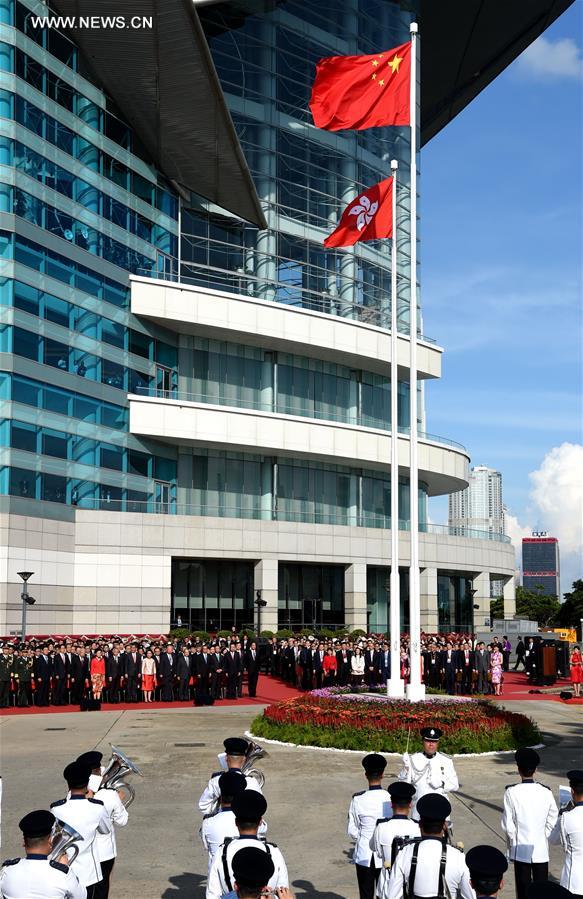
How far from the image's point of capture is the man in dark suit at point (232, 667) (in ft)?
112

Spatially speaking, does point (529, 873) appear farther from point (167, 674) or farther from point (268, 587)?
point (268, 587)

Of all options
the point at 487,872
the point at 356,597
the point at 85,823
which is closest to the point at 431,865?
the point at 487,872

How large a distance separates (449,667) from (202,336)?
29.5m

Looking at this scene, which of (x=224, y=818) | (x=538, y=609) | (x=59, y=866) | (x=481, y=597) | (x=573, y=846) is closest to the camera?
(x=59, y=866)

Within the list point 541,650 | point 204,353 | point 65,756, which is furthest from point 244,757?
point 204,353

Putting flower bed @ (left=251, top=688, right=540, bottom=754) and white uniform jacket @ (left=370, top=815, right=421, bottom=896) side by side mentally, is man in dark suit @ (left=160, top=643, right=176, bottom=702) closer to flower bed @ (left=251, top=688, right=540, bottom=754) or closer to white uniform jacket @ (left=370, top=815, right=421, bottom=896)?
flower bed @ (left=251, top=688, right=540, bottom=754)

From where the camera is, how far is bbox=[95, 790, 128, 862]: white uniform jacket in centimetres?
983

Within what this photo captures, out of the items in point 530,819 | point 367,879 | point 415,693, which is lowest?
point 367,879

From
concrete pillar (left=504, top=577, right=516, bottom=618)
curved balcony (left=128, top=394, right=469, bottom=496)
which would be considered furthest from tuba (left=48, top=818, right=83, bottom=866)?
concrete pillar (left=504, top=577, right=516, bottom=618)

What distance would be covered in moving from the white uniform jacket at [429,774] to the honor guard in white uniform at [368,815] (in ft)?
3.59

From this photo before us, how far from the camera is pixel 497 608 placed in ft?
514

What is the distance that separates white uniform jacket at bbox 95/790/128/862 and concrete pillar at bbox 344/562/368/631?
51.6 meters

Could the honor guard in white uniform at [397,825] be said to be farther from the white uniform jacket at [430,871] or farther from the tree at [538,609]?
the tree at [538,609]

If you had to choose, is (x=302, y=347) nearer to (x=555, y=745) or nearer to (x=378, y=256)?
(x=378, y=256)
